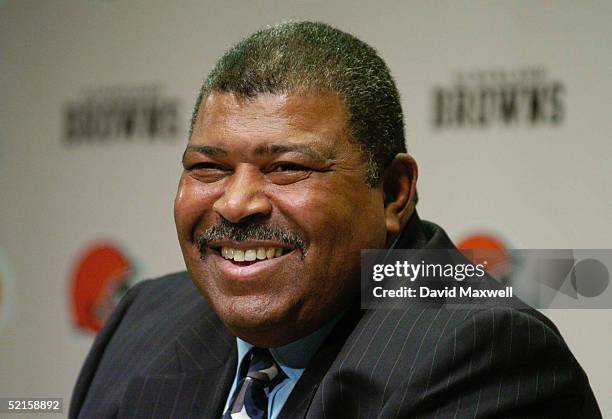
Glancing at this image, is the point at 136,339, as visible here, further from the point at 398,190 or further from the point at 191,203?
the point at 398,190

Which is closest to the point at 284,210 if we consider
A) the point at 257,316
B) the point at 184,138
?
the point at 257,316

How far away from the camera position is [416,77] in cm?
207

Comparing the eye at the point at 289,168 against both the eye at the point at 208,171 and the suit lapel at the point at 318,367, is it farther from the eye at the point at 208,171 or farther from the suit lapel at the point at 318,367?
the suit lapel at the point at 318,367

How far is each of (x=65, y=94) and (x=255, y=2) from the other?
0.66 m

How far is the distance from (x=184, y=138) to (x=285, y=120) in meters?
1.23

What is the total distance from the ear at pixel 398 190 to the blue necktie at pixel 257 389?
10.3 inches

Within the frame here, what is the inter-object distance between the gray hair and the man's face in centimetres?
2

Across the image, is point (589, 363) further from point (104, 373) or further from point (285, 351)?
point (104, 373)

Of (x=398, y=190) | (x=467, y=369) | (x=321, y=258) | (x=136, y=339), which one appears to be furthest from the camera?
(x=136, y=339)

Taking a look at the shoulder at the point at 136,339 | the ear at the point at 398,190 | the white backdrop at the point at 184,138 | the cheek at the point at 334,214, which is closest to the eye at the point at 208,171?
the cheek at the point at 334,214

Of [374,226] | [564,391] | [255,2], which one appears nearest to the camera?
[564,391]

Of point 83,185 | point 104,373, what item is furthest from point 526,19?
point 83,185

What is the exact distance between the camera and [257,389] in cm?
131

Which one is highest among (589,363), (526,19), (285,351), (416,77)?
(526,19)
